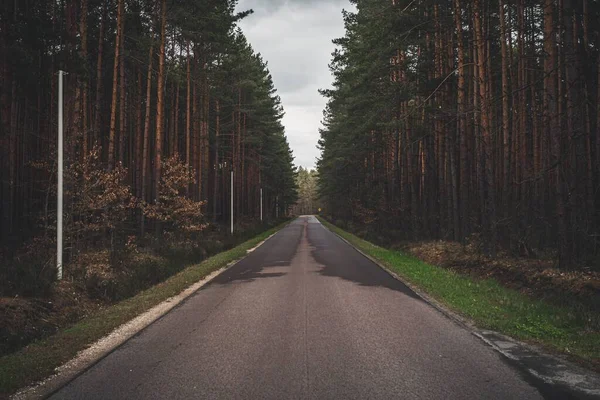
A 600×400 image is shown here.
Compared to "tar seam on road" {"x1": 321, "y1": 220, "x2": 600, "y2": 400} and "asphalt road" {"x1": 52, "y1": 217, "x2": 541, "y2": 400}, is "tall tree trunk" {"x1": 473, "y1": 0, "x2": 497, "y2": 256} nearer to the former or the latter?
"asphalt road" {"x1": 52, "y1": 217, "x2": 541, "y2": 400}

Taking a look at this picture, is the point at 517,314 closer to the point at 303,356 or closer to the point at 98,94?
the point at 303,356

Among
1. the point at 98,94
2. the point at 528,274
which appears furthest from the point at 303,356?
the point at 98,94

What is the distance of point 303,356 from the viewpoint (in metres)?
5.37

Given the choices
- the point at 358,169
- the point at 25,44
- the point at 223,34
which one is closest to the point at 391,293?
the point at 25,44

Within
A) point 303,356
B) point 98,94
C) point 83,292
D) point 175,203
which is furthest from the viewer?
point 175,203

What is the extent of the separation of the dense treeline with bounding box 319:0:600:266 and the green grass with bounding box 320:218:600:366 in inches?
95.5

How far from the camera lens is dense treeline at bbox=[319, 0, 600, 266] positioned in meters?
10.9

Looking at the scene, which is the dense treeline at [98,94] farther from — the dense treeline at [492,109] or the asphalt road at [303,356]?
the dense treeline at [492,109]

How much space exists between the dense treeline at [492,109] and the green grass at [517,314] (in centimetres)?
243

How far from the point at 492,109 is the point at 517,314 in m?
13.9

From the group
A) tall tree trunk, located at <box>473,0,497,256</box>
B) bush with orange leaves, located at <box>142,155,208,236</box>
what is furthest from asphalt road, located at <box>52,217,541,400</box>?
bush with orange leaves, located at <box>142,155,208,236</box>

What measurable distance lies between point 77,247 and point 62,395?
11164mm

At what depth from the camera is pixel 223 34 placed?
77.6 ft

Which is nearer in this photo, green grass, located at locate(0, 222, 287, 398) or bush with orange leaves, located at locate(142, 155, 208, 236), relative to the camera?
green grass, located at locate(0, 222, 287, 398)
